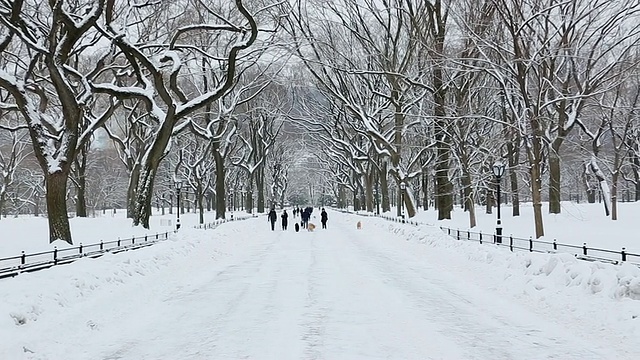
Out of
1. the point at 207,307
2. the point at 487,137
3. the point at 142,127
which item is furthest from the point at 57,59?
the point at 487,137

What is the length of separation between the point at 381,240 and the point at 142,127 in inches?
918

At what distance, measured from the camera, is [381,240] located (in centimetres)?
2869

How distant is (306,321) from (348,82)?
113ft

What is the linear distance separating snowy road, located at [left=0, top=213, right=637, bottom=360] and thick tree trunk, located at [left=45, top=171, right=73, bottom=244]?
6530 millimetres

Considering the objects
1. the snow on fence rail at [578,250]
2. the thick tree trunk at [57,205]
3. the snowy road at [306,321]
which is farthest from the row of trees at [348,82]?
the snowy road at [306,321]

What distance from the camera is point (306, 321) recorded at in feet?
30.7

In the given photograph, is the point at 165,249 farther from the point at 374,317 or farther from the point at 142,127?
the point at 142,127

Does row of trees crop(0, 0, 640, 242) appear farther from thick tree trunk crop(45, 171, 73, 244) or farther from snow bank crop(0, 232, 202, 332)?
snow bank crop(0, 232, 202, 332)

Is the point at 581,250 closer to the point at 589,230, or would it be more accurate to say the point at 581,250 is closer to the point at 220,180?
the point at 589,230

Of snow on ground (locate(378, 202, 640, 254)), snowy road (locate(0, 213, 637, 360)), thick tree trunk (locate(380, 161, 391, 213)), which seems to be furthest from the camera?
thick tree trunk (locate(380, 161, 391, 213))

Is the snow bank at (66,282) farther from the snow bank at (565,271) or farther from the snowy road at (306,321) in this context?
the snow bank at (565,271)

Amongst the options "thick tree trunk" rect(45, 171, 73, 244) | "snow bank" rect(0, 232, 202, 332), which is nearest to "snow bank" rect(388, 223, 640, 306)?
"snow bank" rect(0, 232, 202, 332)

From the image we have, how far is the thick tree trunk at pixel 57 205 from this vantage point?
19734 millimetres

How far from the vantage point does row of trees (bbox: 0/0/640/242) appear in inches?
795
